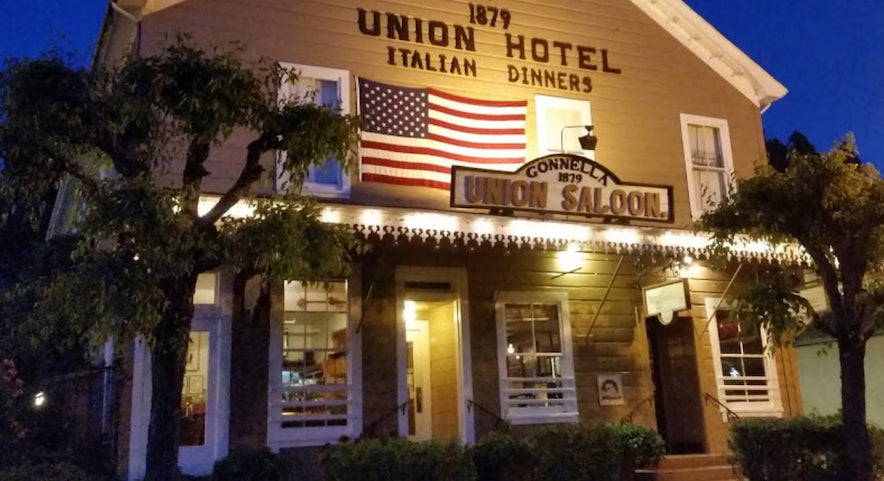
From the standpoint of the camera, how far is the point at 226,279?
A: 1071 centimetres

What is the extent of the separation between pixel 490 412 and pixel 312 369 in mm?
2709

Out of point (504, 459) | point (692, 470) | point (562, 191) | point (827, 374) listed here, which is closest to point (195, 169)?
point (504, 459)

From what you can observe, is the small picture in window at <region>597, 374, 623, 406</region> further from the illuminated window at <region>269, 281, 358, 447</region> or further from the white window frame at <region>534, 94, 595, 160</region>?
the illuminated window at <region>269, 281, 358, 447</region>

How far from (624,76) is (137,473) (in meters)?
9.93

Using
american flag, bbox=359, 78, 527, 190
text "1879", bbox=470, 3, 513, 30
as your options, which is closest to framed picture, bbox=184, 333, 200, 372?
american flag, bbox=359, 78, 527, 190

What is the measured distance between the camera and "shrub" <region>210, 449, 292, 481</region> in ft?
31.8

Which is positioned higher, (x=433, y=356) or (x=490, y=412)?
(x=433, y=356)

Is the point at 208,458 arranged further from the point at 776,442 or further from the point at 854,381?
the point at 854,381

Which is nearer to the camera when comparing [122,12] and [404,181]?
[122,12]

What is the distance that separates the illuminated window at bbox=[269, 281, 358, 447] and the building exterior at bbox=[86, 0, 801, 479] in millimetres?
29

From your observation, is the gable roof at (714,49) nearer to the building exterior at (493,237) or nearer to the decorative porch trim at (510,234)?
the building exterior at (493,237)

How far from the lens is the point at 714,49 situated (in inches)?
603

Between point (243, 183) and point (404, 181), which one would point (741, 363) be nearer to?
point (404, 181)

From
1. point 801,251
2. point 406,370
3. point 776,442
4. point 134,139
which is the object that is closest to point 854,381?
point 776,442
